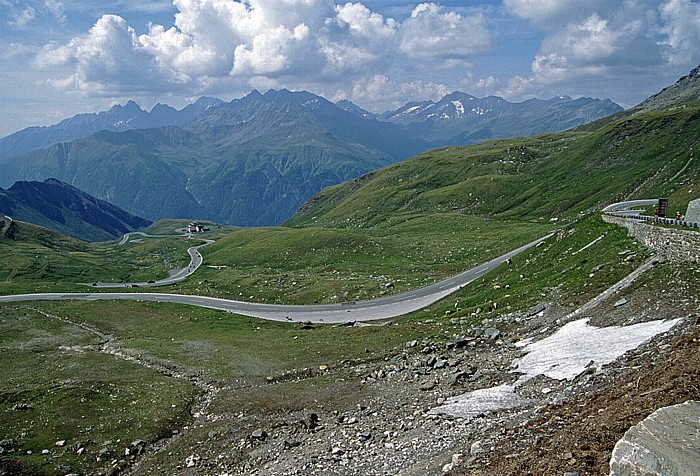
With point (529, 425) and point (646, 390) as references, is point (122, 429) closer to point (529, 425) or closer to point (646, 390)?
point (529, 425)

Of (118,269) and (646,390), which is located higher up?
(646,390)

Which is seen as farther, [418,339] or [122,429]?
[418,339]

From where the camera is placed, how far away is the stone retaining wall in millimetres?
35816

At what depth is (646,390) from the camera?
1903 centimetres

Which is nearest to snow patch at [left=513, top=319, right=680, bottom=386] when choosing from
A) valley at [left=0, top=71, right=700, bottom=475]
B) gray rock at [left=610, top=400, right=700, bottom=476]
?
valley at [left=0, top=71, right=700, bottom=475]

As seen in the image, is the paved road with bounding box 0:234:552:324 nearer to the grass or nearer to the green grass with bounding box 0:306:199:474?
the grass

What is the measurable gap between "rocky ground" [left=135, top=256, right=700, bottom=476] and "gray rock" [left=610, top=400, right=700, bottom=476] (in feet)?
7.22

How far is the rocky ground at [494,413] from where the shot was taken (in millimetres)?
17625

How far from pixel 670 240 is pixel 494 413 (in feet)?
82.6

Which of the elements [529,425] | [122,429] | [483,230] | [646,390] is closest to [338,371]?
[122,429]

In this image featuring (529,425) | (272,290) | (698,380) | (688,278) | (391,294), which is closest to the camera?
(698,380)

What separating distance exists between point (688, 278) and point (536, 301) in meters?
12.1

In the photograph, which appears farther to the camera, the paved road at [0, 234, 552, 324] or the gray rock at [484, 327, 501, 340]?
the paved road at [0, 234, 552, 324]

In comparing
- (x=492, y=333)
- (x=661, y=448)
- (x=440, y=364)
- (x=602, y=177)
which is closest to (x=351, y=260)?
(x=492, y=333)
